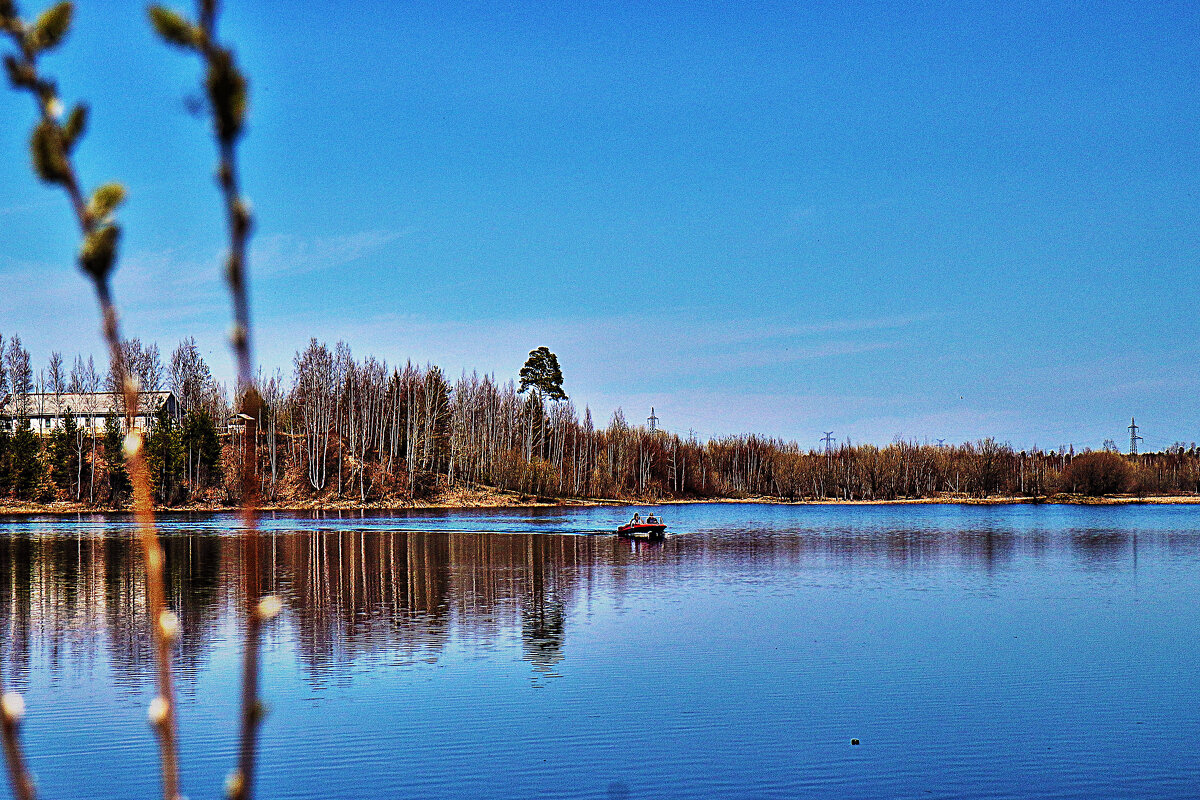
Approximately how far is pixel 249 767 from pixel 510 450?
333ft

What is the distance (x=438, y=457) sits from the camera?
3991 inches

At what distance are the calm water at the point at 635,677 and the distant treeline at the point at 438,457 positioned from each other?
49293 mm

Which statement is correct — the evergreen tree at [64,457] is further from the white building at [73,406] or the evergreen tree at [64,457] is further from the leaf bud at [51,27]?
the leaf bud at [51,27]

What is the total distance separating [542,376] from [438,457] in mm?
21498

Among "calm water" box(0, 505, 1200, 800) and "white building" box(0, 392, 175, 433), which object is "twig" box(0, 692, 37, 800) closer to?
"calm water" box(0, 505, 1200, 800)

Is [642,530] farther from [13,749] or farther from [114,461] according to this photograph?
[13,749]

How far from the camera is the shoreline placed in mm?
85250

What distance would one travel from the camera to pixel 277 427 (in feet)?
331

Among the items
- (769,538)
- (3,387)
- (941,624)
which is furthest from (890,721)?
(3,387)

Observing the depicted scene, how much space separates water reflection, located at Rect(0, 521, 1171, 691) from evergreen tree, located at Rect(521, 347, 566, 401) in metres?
57.9

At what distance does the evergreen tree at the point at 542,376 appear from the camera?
4692 inches

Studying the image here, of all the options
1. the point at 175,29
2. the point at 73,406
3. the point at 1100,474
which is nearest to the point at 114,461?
the point at 73,406

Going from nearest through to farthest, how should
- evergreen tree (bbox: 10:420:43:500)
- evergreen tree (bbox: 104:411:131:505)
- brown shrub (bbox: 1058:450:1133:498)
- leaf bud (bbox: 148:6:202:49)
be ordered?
leaf bud (bbox: 148:6:202:49), evergreen tree (bbox: 104:411:131:505), evergreen tree (bbox: 10:420:43:500), brown shrub (bbox: 1058:450:1133:498)

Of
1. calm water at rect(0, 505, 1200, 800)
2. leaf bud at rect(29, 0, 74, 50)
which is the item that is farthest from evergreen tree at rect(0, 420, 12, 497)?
leaf bud at rect(29, 0, 74, 50)
